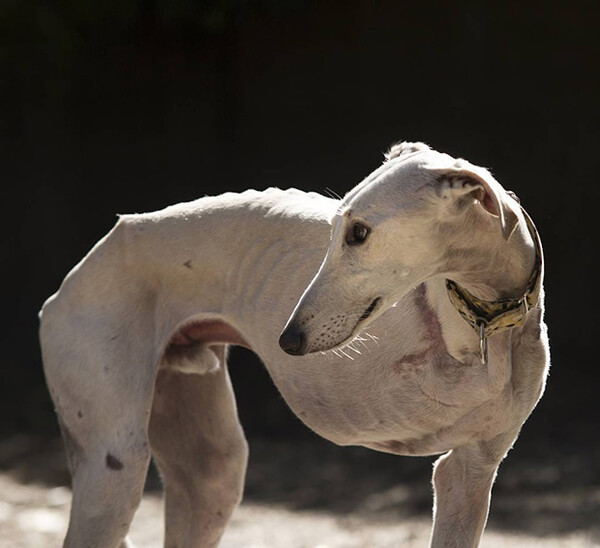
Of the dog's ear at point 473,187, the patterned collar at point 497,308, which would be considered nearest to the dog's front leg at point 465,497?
the patterned collar at point 497,308

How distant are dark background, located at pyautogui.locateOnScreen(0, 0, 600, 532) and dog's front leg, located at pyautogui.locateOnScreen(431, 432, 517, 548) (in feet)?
9.08

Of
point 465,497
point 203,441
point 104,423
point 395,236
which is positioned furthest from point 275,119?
point 395,236

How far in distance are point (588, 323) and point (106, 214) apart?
3120 millimetres

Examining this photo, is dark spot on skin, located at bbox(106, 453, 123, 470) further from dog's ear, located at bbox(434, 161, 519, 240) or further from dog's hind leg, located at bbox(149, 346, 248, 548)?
dog's ear, located at bbox(434, 161, 519, 240)

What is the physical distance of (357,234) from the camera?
7.63 ft

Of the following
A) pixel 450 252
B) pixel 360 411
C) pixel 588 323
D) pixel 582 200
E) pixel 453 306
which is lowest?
pixel 588 323

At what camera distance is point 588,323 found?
21.4 feet

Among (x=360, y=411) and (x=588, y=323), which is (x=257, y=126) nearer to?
(x=588, y=323)

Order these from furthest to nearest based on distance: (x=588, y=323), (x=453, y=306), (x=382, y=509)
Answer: (x=588, y=323), (x=382, y=509), (x=453, y=306)

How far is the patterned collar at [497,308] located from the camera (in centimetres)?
246

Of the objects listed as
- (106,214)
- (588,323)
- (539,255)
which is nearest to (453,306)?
(539,255)

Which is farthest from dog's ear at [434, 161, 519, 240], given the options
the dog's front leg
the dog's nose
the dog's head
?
the dog's front leg

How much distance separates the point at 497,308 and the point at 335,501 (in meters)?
2.98

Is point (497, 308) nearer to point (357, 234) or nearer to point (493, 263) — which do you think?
point (493, 263)
